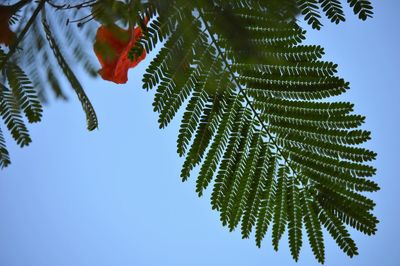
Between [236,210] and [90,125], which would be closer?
[90,125]

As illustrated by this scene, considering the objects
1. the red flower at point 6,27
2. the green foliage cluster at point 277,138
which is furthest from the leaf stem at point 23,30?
the green foliage cluster at point 277,138

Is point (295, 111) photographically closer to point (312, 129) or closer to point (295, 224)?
point (312, 129)

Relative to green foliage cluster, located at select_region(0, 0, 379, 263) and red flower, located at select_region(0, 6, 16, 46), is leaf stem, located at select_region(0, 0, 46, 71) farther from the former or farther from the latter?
green foliage cluster, located at select_region(0, 0, 379, 263)

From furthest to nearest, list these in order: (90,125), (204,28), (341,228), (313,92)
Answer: (341,228), (313,92), (90,125), (204,28)

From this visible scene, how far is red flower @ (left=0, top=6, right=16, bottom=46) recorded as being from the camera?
1.41 m

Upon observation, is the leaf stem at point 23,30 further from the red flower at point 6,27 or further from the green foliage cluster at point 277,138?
the green foliage cluster at point 277,138

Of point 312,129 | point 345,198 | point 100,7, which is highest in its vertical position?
point 312,129

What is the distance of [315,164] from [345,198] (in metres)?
0.25

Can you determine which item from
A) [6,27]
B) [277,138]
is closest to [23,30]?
[6,27]

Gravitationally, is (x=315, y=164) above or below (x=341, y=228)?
above

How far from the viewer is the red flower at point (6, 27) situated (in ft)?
4.63

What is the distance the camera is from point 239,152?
257 centimetres

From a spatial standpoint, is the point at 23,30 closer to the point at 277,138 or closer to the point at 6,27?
the point at 6,27

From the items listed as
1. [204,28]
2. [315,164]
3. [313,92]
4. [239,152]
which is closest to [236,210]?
[239,152]
